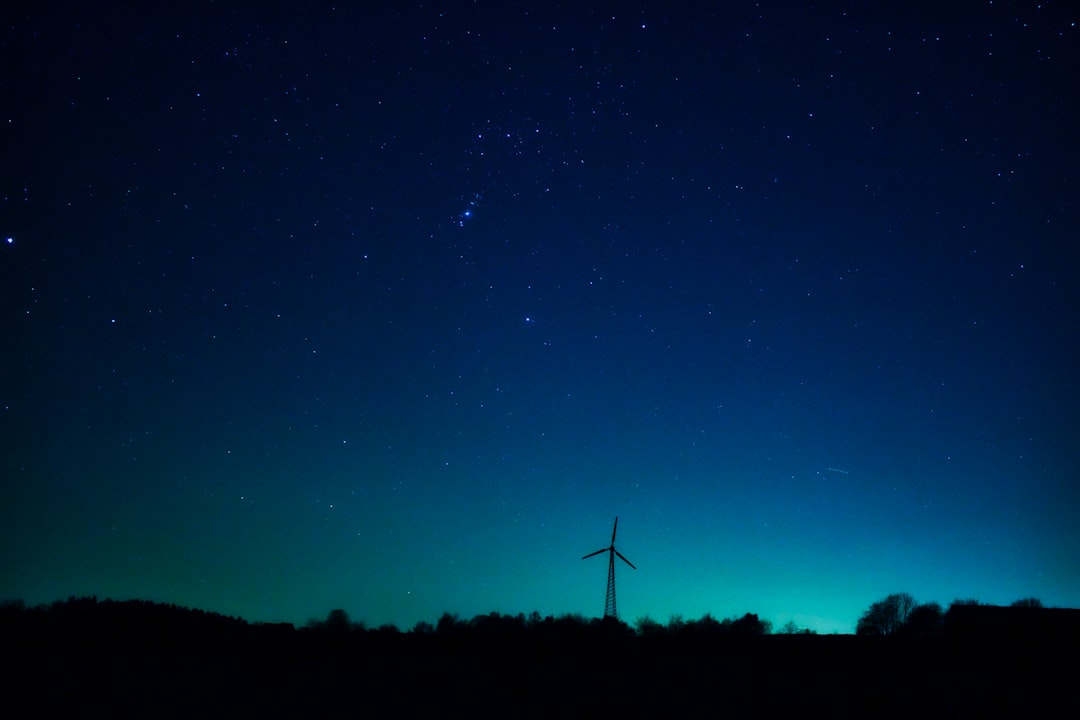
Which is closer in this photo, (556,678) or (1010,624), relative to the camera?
(556,678)

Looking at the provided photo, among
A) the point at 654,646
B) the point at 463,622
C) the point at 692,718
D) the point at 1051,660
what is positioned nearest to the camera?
the point at 692,718

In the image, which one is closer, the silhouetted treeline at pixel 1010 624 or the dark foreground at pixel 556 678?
the dark foreground at pixel 556 678

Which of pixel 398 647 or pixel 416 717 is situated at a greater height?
pixel 398 647

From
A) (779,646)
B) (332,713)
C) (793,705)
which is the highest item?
(779,646)

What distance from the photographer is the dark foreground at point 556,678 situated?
19.3 meters

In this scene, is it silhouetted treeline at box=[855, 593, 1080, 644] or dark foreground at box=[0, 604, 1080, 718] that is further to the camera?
silhouetted treeline at box=[855, 593, 1080, 644]

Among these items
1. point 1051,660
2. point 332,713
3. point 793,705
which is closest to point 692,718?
point 793,705

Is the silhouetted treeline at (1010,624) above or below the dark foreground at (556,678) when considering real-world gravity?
above

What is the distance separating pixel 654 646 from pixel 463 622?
30362 millimetres

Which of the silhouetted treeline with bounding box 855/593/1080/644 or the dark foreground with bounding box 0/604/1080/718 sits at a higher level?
the silhouetted treeline with bounding box 855/593/1080/644

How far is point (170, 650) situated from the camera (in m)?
29.2

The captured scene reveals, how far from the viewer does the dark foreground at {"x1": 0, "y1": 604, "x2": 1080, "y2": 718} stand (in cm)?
1930

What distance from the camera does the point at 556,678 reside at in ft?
75.8

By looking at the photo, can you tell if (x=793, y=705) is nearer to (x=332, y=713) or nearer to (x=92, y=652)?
(x=332, y=713)
